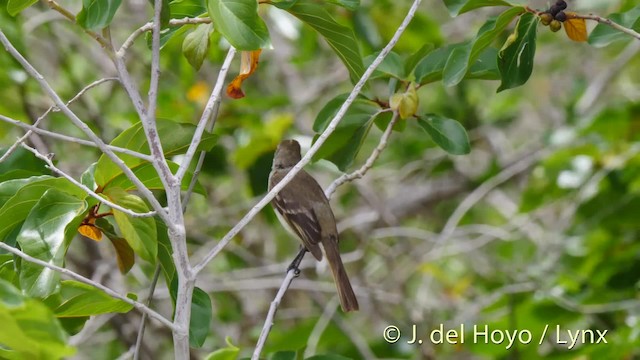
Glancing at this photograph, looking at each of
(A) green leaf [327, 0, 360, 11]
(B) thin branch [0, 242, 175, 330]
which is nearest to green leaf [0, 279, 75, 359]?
(B) thin branch [0, 242, 175, 330]

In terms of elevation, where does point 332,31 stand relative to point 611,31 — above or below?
below

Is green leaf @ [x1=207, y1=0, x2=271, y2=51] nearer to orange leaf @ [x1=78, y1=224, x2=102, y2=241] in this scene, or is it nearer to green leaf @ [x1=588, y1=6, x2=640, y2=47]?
orange leaf @ [x1=78, y1=224, x2=102, y2=241]

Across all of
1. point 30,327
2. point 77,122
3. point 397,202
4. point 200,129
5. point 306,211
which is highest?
point 397,202

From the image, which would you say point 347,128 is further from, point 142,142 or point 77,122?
point 77,122

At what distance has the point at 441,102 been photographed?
6.46m

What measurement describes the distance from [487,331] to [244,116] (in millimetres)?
2024

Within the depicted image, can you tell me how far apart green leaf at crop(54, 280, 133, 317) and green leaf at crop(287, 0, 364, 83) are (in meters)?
0.87

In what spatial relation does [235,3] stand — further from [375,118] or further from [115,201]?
[375,118]

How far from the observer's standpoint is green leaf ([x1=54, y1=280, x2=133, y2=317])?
207cm

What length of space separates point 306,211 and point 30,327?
275cm

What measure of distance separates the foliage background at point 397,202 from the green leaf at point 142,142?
4.96 ft

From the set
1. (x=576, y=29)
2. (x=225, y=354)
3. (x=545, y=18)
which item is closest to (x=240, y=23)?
(x=225, y=354)

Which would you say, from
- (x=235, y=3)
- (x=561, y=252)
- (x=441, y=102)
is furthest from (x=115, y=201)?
(x=441, y=102)

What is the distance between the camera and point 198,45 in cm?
246
